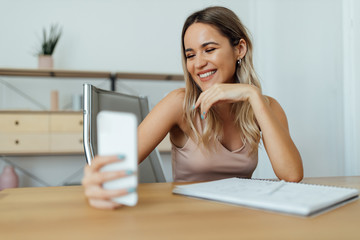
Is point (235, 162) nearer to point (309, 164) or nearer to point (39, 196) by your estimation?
point (39, 196)

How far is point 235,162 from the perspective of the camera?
43.8 inches

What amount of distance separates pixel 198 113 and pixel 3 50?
7.97 feet

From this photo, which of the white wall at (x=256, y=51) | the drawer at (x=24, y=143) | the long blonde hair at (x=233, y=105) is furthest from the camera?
the drawer at (x=24, y=143)

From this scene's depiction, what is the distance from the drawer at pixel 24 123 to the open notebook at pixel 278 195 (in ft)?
7.04

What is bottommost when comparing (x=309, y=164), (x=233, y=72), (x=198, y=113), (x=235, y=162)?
(x=309, y=164)

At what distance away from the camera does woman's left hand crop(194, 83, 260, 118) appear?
0.92 meters

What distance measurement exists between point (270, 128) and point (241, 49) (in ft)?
1.49

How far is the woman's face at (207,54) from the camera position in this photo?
115 centimetres

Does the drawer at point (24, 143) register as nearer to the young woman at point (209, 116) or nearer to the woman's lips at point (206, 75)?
the young woman at point (209, 116)

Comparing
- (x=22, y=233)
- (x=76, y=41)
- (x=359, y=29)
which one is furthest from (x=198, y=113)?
(x=76, y=41)

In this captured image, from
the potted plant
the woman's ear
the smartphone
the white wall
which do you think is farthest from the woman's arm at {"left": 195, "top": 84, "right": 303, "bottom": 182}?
the potted plant

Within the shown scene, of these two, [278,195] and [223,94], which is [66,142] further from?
[278,195]

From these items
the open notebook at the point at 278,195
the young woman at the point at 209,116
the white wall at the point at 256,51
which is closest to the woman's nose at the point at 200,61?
the young woman at the point at 209,116

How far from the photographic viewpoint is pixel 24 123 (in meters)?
2.50
